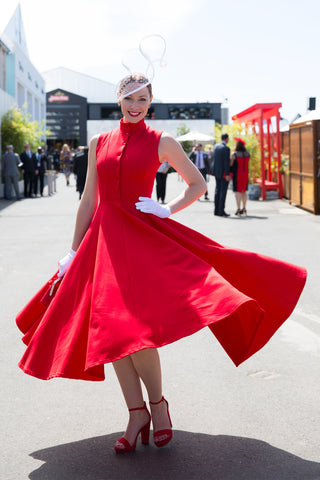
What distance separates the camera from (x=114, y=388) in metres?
4.71

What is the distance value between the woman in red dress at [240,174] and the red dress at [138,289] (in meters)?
13.6

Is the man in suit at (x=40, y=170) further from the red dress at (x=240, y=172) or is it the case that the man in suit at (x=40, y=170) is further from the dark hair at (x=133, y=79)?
the dark hair at (x=133, y=79)

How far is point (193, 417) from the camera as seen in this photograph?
4.09 metres

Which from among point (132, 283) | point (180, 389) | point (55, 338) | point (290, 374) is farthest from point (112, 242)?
point (290, 374)

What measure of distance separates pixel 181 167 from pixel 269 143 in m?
21.4

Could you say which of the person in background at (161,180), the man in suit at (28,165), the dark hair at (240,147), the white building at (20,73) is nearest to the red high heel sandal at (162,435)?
the dark hair at (240,147)

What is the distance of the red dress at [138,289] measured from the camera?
324 cm

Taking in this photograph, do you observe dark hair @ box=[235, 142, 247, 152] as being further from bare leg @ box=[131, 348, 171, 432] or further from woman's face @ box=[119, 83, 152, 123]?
bare leg @ box=[131, 348, 171, 432]

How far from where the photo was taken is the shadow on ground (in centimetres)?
329

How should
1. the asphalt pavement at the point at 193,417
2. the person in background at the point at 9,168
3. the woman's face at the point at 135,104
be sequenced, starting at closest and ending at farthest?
the asphalt pavement at the point at 193,417
the woman's face at the point at 135,104
the person in background at the point at 9,168

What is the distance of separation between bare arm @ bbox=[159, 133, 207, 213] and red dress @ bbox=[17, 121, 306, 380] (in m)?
0.05

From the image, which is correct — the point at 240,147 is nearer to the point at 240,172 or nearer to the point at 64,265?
the point at 240,172

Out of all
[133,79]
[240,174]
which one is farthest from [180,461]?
[240,174]

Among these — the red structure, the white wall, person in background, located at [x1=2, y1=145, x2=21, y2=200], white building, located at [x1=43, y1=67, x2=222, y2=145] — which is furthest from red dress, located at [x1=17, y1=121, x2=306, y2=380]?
white building, located at [x1=43, y1=67, x2=222, y2=145]
